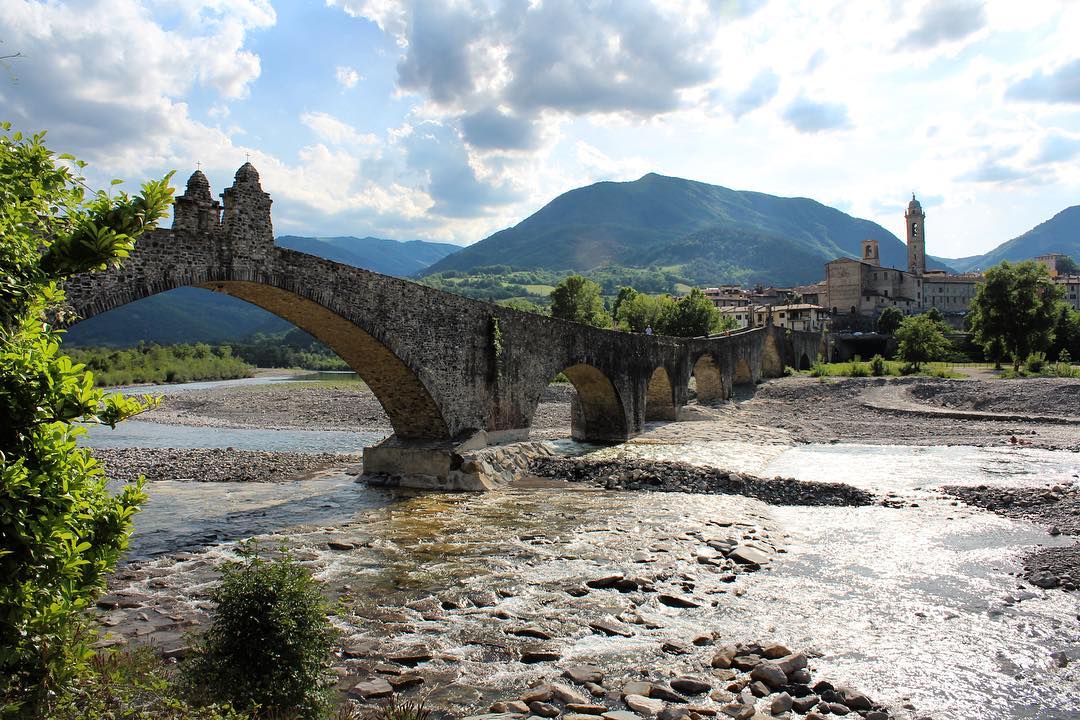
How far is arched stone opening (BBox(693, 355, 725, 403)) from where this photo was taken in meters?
46.9

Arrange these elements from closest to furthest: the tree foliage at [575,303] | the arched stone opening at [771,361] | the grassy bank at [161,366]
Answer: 1. the arched stone opening at [771,361]
2. the tree foliage at [575,303]
3. the grassy bank at [161,366]

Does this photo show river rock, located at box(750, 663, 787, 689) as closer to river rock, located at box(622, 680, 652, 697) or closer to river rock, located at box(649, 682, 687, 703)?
river rock, located at box(649, 682, 687, 703)

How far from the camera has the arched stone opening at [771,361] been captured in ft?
216

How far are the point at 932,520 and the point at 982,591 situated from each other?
487 cm

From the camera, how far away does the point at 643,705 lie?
21.4ft

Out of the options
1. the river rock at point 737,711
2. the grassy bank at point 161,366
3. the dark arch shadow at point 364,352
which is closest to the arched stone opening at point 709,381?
the dark arch shadow at point 364,352

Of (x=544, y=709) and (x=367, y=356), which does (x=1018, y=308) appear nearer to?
(x=367, y=356)

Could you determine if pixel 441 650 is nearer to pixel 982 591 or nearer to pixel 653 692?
pixel 653 692

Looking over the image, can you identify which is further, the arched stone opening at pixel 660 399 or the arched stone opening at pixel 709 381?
the arched stone opening at pixel 709 381

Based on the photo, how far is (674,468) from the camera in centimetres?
2062

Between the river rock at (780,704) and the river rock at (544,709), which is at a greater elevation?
the river rock at (544,709)

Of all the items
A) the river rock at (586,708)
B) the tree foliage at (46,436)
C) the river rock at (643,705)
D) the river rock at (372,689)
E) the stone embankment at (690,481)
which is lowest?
the stone embankment at (690,481)

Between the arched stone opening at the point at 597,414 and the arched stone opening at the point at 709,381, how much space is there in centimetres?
1755

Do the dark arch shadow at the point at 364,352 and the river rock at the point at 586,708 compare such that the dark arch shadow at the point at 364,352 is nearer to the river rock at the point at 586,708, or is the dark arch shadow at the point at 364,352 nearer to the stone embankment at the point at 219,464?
the stone embankment at the point at 219,464
